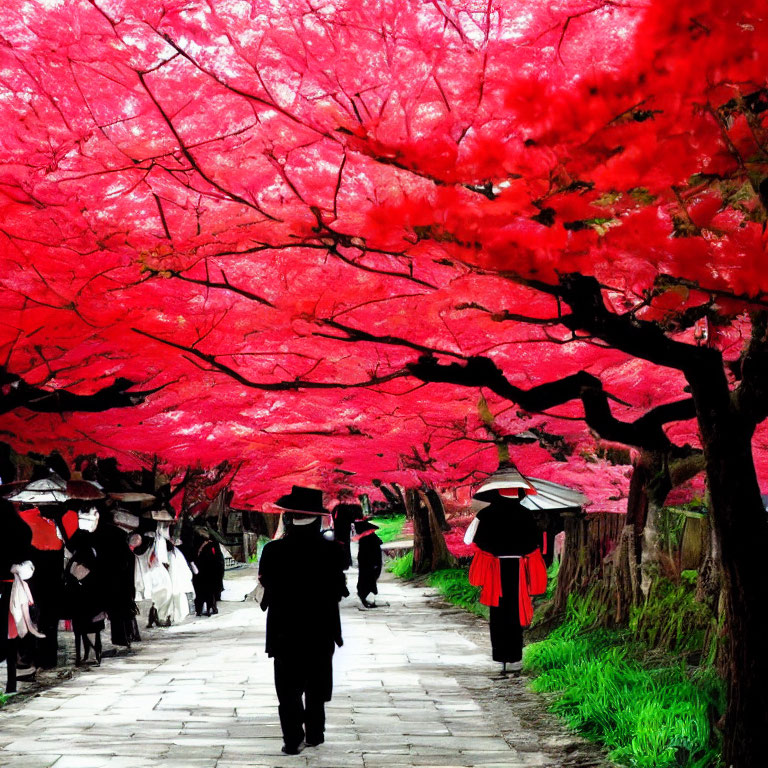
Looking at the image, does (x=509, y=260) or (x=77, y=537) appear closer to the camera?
(x=509, y=260)

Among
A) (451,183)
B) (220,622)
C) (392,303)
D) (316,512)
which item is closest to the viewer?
(451,183)

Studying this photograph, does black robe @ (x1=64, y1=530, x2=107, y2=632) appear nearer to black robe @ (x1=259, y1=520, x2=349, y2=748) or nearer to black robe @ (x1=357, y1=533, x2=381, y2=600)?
black robe @ (x1=259, y1=520, x2=349, y2=748)

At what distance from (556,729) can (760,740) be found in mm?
2502

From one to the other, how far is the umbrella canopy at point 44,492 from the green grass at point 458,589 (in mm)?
9586

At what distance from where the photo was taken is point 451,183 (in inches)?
218

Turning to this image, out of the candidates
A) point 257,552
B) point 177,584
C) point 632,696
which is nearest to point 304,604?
point 632,696

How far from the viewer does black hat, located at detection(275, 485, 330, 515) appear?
7.61 m

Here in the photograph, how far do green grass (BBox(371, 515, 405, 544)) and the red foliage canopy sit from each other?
4508cm

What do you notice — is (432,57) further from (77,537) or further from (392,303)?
(77,537)

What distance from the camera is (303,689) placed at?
7.54 meters

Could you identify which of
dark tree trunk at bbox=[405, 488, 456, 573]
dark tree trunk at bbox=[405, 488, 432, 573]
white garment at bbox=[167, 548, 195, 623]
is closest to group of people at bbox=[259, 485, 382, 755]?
white garment at bbox=[167, 548, 195, 623]

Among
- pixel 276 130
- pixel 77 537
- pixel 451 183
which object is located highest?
pixel 276 130

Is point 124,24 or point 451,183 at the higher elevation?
point 124,24

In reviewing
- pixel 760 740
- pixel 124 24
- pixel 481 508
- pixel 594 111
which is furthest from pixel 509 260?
pixel 481 508
